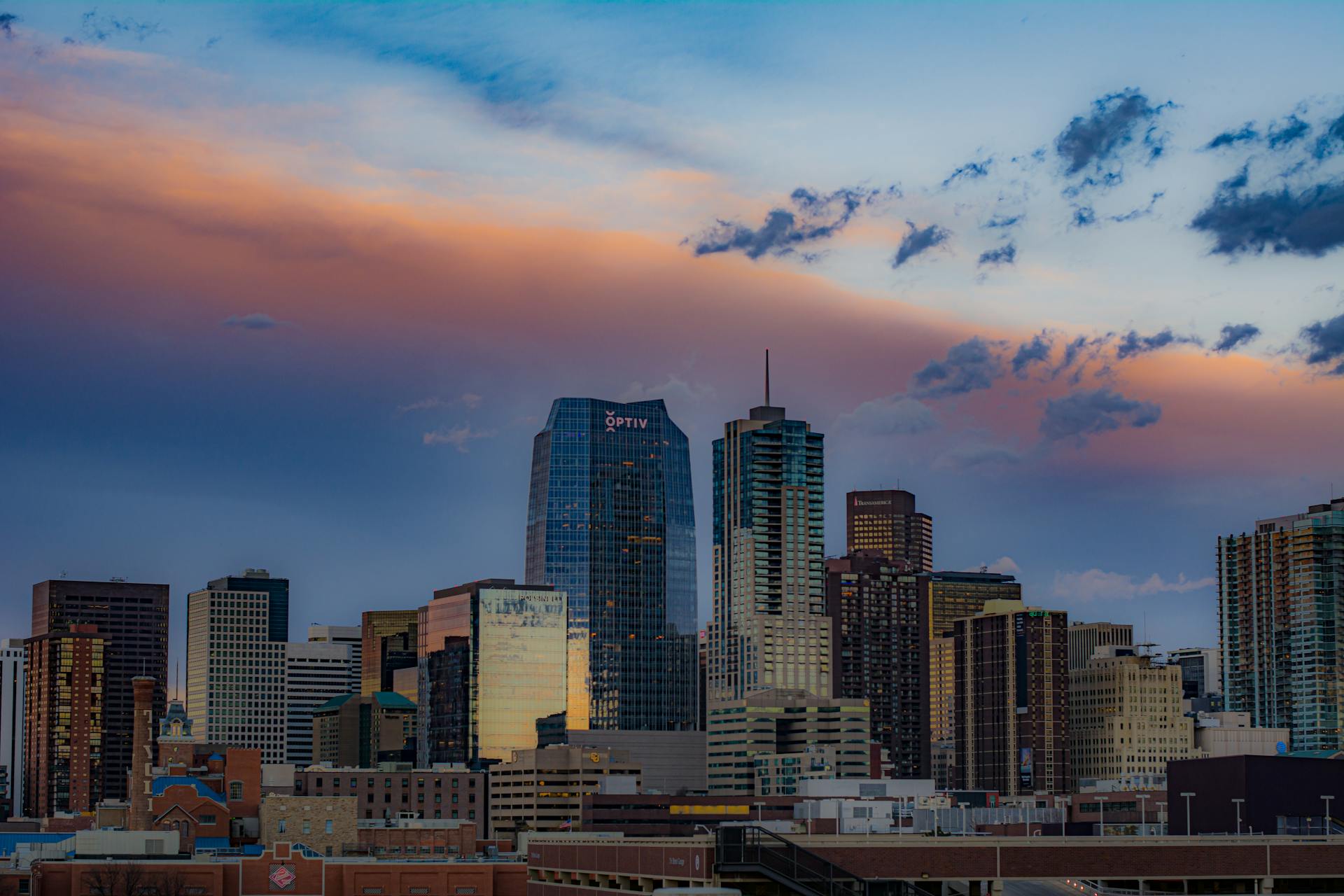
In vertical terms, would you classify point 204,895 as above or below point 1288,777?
below

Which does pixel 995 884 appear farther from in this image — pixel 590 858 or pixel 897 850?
pixel 590 858

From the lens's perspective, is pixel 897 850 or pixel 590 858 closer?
pixel 897 850

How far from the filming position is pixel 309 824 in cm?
18075

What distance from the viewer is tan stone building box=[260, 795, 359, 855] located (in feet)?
588

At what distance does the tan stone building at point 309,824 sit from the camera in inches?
7052

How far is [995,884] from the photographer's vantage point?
8856 centimetres

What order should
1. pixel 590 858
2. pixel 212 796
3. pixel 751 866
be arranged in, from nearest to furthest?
pixel 751 866 < pixel 590 858 < pixel 212 796

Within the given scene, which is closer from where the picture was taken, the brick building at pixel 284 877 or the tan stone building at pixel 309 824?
the brick building at pixel 284 877

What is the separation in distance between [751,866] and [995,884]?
1123 cm

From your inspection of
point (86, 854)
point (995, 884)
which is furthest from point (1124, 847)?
point (86, 854)

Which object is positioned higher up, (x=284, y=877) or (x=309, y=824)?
(x=284, y=877)

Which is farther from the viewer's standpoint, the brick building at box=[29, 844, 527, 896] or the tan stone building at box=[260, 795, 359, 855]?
the tan stone building at box=[260, 795, 359, 855]

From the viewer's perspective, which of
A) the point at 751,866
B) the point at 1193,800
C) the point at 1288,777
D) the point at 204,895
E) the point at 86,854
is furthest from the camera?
the point at 86,854

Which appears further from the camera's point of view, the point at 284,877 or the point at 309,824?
the point at 309,824
